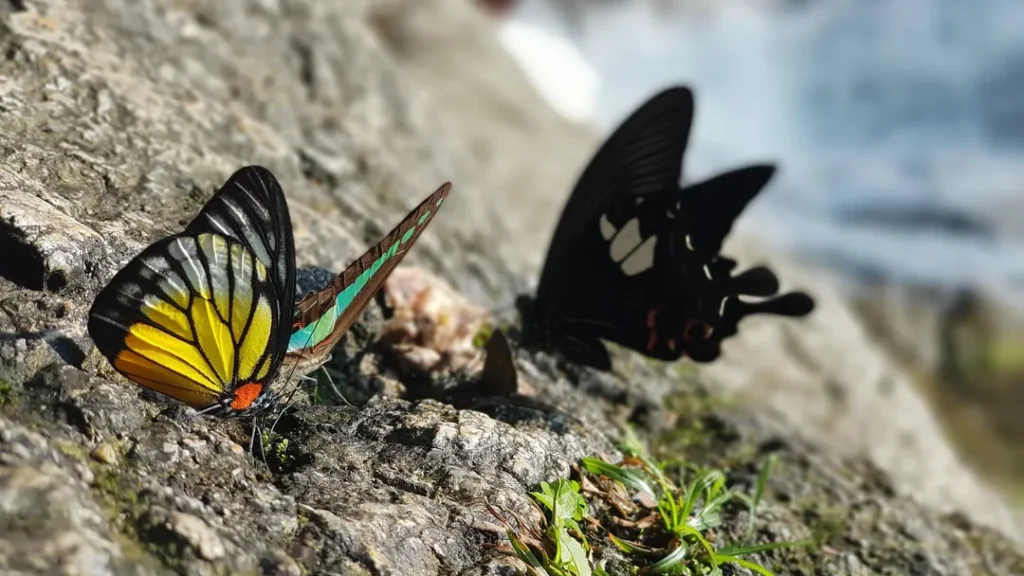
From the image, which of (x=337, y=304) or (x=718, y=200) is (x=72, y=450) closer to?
(x=337, y=304)

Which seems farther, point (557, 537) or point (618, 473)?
point (618, 473)

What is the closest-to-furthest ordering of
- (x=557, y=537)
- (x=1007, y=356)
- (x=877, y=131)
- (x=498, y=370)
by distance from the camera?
1. (x=557, y=537)
2. (x=498, y=370)
3. (x=1007, y=356)
4. (x=877, y=131)

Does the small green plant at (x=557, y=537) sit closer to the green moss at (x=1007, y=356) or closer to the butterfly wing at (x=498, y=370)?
the butterfly wing at (x=498, y=370)

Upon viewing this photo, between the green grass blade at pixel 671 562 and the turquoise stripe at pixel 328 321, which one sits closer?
the green grass blade at pixel 671 562

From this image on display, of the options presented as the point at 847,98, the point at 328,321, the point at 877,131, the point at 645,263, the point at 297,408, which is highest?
the point at 847,98

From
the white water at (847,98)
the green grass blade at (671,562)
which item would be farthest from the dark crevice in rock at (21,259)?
the white water at (847,98)

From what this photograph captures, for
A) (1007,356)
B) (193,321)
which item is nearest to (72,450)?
(193,321)

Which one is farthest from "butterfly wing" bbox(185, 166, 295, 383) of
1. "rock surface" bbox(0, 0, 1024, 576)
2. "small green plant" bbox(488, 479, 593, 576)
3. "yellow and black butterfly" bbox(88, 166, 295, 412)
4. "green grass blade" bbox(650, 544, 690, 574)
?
"green grass blade" bbox(650, 544, 690, 574)
